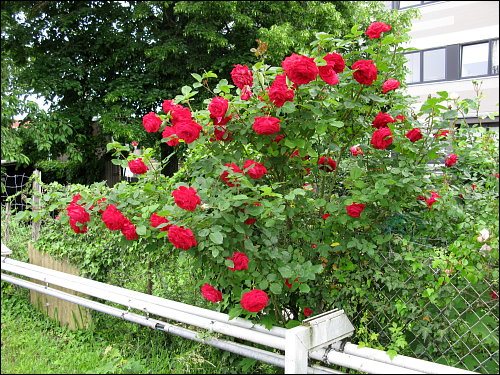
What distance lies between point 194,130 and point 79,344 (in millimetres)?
2076

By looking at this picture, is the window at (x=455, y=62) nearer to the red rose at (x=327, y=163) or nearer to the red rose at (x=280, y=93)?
the red rose at (x=327, y=163)

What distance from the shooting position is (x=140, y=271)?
365 centimetres

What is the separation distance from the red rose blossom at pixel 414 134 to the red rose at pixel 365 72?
1.16 ft

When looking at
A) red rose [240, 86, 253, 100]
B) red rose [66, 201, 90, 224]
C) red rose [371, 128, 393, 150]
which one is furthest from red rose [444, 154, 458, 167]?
red rose [66, 201, 90, 224]

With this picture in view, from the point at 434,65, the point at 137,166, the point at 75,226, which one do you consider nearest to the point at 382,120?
the point at 137,166

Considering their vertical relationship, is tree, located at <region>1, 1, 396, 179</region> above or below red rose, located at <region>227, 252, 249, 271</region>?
above

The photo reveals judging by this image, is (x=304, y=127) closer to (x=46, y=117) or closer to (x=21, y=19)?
(x=46, y=117)

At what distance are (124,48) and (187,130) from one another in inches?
359

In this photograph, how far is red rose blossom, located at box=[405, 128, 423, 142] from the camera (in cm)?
246

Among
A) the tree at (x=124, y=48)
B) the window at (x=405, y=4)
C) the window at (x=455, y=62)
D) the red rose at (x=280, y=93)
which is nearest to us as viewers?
the red rose at (x=280, y=93)

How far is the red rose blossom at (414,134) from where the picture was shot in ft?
8.05

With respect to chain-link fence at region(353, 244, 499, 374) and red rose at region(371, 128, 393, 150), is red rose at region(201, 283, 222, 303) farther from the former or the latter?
red rose at region(371, 128, 393, 150)

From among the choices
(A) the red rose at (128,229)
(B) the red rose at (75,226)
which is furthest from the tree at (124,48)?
(A) the red rose at (128,229)

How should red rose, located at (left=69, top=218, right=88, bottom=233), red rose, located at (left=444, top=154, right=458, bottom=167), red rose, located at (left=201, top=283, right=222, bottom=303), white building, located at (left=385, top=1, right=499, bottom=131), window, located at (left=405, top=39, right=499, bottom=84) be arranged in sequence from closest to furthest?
red rose, located at (left=201, top=283, right=222, bottom=303), red rose, located at (left=69, top=218, right=88, bottom=233), red rose, located at (left=444, top=154, right=458, bottom=167), white building, located at (left=385, top=1, right=499, bottom=131), window, located at (left=405, top=39, right=499, bottom=84)
